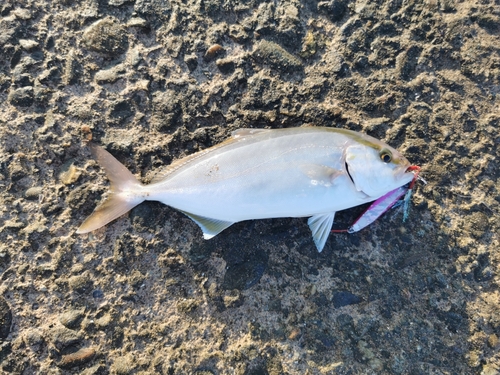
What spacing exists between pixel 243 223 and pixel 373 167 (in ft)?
3.03

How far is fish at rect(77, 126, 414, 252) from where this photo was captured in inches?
90.4

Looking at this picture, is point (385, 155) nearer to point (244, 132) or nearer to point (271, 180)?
point (271, 180)

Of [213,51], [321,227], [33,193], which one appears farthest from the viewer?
[213,51]

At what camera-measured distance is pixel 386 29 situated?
8.70ft

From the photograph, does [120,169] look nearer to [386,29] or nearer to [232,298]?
[232,298]

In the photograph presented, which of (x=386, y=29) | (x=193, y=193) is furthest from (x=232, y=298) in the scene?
(x=386, y=29)

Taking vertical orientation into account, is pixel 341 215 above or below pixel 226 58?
below

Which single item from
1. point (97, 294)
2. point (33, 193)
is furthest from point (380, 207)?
point (33, 193)

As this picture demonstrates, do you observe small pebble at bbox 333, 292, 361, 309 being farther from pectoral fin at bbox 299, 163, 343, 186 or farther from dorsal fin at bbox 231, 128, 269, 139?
dorsal fin at bbox 231, 128, 269, 139

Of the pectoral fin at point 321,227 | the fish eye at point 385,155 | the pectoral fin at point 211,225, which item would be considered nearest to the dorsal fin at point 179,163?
the pectoral fin at point 211,225

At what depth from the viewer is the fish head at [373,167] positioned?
2.28 m

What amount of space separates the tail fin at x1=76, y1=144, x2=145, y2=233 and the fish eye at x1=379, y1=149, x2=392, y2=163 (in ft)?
5.10

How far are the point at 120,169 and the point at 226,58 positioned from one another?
1.08 metres

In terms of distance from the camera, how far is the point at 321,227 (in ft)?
7.88
